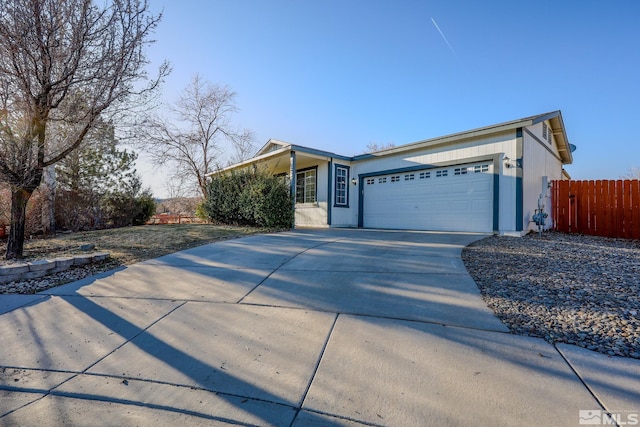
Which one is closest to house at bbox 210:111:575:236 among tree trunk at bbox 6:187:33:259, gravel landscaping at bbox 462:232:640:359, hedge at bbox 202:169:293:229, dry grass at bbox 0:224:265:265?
hedge at bbox 202:169:293:229

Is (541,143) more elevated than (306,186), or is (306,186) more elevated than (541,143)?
(541,143)

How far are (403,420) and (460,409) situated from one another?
359 millimetres

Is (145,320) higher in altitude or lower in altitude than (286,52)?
lower

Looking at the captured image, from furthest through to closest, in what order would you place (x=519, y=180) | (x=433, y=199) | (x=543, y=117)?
(x=433, y=199) < (x=543, y=117) < (x=519, y=180)

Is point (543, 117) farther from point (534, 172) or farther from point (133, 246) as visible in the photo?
point (133, 246)

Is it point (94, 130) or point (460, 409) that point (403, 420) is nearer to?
point (460, 409)

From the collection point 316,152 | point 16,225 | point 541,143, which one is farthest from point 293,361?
point 541,143

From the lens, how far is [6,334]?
2.89m

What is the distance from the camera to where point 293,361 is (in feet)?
7.52

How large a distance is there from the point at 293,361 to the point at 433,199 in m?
8.98

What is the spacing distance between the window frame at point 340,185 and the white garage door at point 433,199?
0.77 meters

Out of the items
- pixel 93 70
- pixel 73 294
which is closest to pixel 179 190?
pixel 93 70

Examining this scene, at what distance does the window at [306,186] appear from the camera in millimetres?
12906

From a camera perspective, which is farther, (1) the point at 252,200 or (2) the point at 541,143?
(1) the point at 252,200
